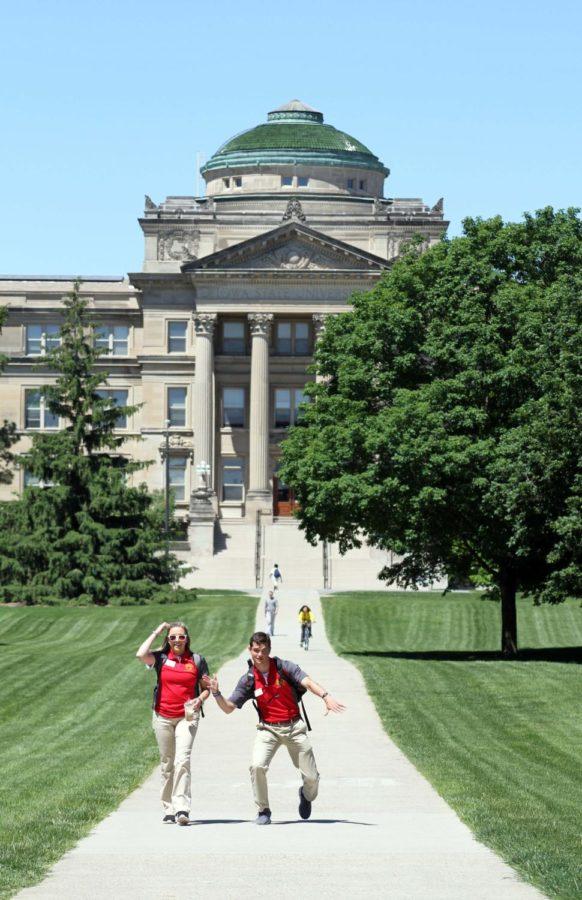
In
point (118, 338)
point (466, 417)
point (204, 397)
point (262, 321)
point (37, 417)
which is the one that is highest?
point (262, 321)

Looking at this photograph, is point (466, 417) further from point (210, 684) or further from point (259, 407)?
point (259, 407)

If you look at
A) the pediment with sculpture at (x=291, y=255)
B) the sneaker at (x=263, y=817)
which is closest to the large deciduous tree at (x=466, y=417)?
the sneaker at (x=263, y=817)

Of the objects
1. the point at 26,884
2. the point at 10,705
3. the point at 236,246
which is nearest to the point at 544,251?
Answer: the point at 10,705

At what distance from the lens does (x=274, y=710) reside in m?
17.7

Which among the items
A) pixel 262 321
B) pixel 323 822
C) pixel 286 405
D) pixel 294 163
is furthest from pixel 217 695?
pixel 294 163

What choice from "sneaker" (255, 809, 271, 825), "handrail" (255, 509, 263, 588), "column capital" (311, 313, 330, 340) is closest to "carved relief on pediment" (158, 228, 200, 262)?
"column capital" (311, 313, 330, 340)

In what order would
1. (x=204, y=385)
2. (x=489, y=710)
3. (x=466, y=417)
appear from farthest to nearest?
1. (x=204, y=385)
2. (x=466, y=417)
3. (x=489, y=710)

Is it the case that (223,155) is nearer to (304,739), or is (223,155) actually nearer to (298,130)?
(298,130)

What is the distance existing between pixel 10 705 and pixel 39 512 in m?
36.4

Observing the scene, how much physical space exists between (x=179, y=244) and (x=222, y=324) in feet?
18.1

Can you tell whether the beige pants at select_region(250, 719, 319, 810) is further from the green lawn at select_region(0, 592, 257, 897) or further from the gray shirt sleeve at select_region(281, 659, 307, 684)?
the green lawn at select_region(0, 592, 257, 897)

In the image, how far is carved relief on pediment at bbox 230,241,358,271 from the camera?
9781 cm

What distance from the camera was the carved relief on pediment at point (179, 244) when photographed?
102375 millimetres

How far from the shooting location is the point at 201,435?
321 feet
